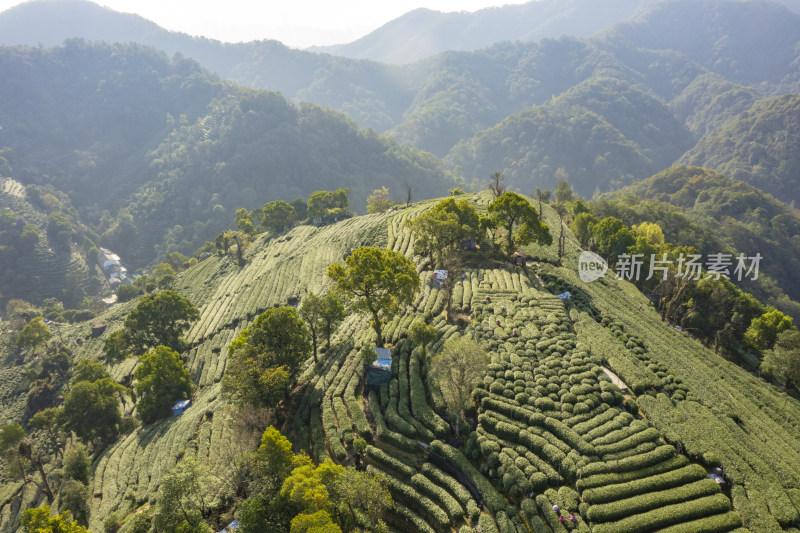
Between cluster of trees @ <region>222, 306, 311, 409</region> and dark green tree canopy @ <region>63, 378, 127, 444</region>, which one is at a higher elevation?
cluster of trees @ <region>222, 306, 311, 409</region>

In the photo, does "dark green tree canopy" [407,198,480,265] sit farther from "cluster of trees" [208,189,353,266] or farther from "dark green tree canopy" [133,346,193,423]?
"cluster of trees" [208,189,353,266]

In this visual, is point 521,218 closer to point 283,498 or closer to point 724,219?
point 283,498

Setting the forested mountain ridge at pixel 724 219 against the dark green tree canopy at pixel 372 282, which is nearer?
the dark green tree canopy at pixel 372 282

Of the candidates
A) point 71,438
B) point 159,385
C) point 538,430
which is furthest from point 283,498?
point 71,438

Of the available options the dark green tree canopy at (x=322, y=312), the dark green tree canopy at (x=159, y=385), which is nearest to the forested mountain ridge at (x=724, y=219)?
the dark green tree canopy at (x=322, y=312)

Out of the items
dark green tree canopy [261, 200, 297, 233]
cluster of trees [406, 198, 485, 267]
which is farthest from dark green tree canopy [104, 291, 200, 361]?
dark green tree canopy [261, 200, 297, 233]

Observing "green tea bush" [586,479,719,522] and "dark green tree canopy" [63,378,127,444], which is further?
"dark green tree canopy" [63,378,127,444]

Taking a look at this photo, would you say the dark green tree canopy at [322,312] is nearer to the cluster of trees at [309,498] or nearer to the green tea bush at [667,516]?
the cluster of trees at [309,498]

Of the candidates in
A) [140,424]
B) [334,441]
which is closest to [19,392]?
[140,424]
